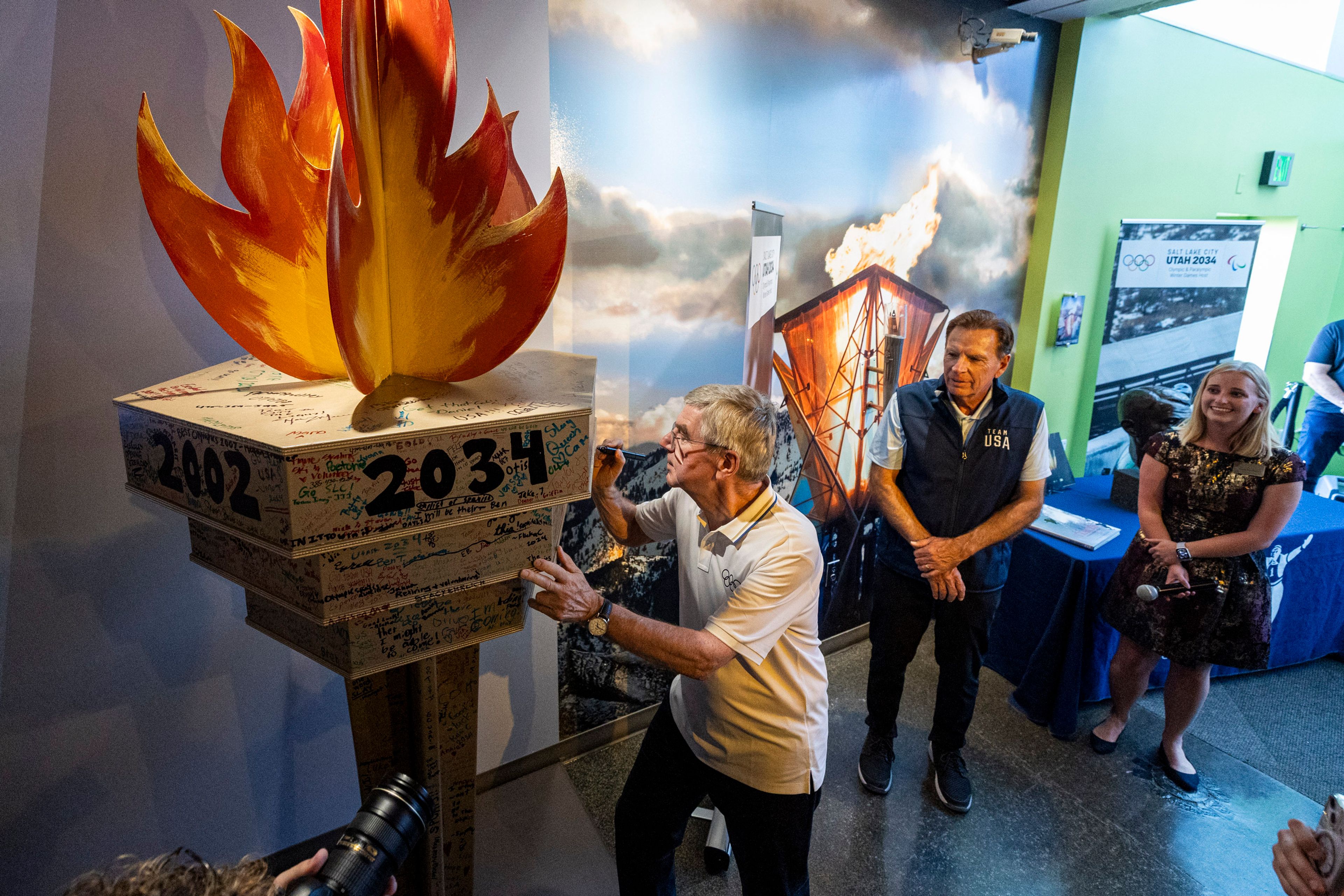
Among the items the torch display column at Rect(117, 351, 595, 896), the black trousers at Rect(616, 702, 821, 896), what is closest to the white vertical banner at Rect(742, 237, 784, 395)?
the torch display column at Rect(117, 351, 595, 896)

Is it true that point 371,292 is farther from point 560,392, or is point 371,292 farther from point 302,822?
point 302,822

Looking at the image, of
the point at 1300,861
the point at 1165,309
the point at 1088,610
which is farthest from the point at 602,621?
the point at 1165,309

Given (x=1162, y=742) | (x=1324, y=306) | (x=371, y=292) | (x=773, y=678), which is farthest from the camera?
(x=1324, y=306)

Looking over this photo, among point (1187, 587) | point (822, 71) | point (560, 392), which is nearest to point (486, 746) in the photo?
point (560, 392)

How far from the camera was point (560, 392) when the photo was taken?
1179mm

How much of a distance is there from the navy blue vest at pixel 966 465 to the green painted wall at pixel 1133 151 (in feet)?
5.80

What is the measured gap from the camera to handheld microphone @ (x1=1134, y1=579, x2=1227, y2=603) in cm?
248

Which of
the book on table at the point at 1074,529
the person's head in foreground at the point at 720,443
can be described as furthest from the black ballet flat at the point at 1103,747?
the person's head in foreground at the point at 720,443

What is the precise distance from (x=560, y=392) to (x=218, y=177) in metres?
1.17

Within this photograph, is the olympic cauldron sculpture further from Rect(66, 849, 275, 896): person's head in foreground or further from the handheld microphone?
the handheld microphone

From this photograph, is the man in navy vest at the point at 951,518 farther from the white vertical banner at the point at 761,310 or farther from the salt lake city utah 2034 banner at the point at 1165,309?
the salt lake city utah 2034 banner at the point at 1165,309

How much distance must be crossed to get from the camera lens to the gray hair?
0.86 meters

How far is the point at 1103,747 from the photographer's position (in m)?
2.79

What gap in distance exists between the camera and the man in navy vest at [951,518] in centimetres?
236
